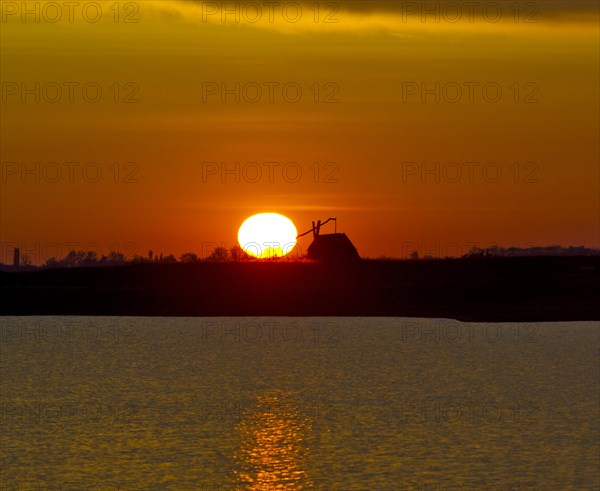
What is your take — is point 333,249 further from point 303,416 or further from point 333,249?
point 303,416

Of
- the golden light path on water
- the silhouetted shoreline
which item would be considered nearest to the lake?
the golden light path on water

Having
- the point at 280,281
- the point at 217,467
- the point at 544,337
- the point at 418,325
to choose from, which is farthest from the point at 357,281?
the point at 217,467

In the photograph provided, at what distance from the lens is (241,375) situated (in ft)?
143

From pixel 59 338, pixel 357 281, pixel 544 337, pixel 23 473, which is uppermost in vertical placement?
pixel 357 281

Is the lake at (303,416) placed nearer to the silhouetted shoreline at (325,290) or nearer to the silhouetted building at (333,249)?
the silhouetted shoreline at (325,290)

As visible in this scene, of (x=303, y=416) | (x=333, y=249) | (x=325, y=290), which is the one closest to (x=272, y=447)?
(x=303, y=416)

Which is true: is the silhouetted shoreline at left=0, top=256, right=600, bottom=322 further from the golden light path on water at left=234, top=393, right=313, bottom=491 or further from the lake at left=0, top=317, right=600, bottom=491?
the golden light path on water at left=234, top=393, right=313, bottom=491

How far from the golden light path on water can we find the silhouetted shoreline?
5129 centimetres

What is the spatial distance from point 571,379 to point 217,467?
2120 centimetres

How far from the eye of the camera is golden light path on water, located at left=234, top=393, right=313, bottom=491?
2164 centimetres

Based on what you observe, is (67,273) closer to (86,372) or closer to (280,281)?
(280,281)

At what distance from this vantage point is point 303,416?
3061cm

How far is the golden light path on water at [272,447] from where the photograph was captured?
71.0ft

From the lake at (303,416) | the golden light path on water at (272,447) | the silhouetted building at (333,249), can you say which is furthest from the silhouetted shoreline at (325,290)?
the golden light path on water at (272,447)
